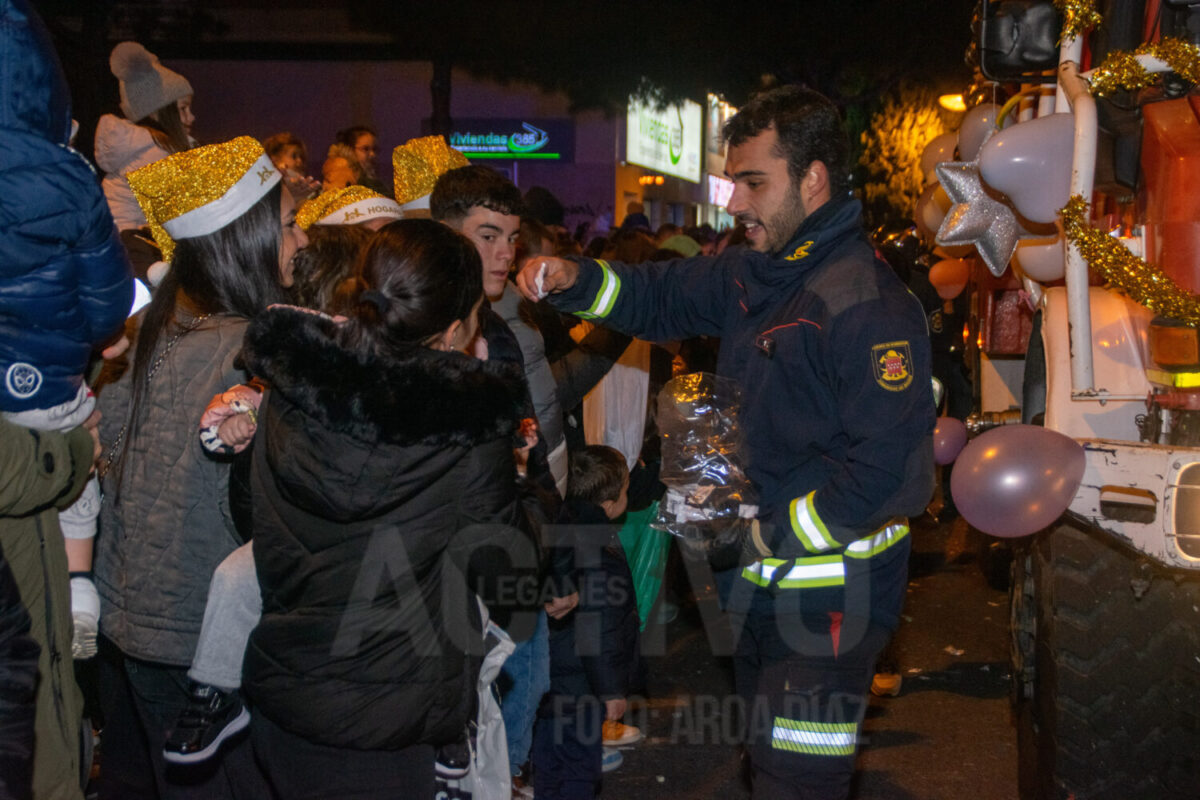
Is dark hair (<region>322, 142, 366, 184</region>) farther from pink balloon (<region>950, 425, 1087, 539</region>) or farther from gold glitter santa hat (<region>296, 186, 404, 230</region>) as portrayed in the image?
pink balloon (<region>950, 425, 1087, 539</region>)

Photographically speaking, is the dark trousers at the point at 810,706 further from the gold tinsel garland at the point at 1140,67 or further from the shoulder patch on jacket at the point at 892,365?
the gold tinsel garland at the point at 1140,67

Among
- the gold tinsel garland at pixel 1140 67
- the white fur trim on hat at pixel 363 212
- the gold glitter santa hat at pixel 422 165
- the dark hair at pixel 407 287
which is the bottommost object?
the dark hair at pixel 407 287

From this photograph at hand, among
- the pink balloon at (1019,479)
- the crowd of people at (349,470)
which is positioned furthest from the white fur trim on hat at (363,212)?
the pink balloon at (1019,479)

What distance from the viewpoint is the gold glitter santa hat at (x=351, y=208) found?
4.01 metres

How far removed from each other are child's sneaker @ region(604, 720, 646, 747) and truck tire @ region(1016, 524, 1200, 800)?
1909 mm

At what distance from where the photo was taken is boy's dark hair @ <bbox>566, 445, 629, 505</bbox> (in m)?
4.18

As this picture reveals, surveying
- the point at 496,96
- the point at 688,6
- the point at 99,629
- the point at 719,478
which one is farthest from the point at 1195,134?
the point at 496,96

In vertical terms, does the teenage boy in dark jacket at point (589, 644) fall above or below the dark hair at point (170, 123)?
below

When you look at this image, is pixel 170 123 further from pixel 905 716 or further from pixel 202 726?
pixel 905 716

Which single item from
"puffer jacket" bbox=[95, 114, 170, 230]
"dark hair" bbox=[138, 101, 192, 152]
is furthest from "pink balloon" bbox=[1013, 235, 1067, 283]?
"dark hair" bbox=[138, 101, 192, 152]

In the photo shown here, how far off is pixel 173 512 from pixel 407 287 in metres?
0.90

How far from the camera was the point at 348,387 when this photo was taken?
2.34 meters

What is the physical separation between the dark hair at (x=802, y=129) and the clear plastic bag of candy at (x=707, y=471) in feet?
2.13

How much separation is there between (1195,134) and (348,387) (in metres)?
2.47
